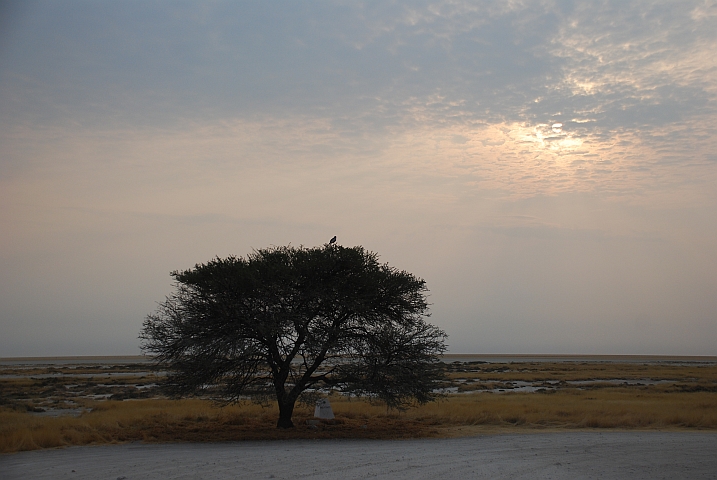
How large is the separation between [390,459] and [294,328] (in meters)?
7.32

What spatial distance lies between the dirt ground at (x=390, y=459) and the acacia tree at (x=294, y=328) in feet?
8.49

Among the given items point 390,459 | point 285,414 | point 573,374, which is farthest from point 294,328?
point 573,374

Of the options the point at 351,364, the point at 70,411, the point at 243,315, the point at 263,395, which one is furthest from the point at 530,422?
the point at 70,411

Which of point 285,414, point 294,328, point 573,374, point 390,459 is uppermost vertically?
point 294,328

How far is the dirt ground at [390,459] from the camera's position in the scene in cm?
1299

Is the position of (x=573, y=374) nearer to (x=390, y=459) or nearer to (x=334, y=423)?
(x=334, y=423)

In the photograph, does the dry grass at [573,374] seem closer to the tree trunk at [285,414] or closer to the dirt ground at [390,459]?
the tree trunk at [285,414]

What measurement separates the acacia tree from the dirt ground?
2.59 meters

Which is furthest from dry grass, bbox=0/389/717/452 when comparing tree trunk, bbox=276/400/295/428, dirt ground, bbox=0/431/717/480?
dirt ground, bbox=0/431/717/480

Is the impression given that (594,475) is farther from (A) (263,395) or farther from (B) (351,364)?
(A) (263,395)

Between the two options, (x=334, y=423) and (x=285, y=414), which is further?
(x=334, y=423)

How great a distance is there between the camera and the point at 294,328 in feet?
69.6

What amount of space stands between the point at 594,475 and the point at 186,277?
15.3 meters

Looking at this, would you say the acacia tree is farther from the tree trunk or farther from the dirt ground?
the dirt ground
